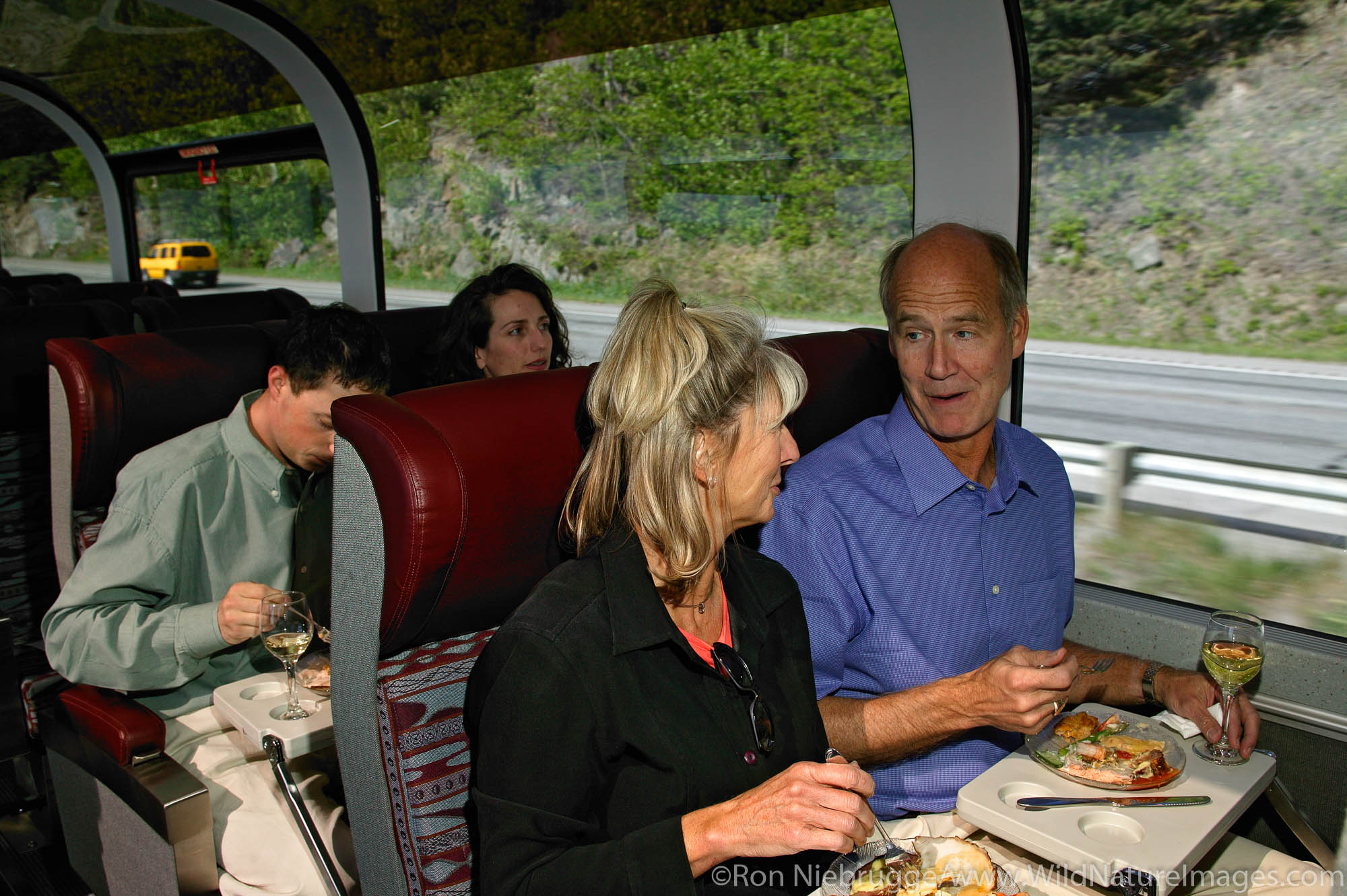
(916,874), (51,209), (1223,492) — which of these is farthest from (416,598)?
(51,209)

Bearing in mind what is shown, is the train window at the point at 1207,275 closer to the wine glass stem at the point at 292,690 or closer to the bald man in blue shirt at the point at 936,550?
the bald man in blue shirt at the point at 936,550

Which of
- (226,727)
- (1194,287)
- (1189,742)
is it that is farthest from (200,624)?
(1194,287)

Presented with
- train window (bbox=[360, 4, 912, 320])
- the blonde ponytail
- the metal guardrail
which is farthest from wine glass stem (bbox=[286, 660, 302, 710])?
the metal guardrail

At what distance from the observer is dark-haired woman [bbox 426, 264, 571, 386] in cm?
314

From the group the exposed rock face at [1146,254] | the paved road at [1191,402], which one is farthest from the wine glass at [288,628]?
the exposed rock face at [1146,254]

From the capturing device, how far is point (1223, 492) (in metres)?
3.81

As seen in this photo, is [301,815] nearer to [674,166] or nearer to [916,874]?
[916,874]

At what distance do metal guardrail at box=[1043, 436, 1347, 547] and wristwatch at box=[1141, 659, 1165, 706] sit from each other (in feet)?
4.42

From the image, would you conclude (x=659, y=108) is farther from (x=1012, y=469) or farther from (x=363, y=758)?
(x=363, y=758)

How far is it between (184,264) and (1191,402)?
33.8ft

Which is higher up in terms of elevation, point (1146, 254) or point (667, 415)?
point (1146, 254)

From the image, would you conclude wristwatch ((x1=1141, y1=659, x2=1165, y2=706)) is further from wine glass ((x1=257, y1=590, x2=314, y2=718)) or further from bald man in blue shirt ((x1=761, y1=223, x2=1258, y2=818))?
wine glass ((x1=257, y1=590, x2=314, y2=718))

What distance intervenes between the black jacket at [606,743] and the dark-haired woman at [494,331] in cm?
187

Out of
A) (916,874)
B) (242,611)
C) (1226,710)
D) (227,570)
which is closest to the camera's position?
(916,874)
